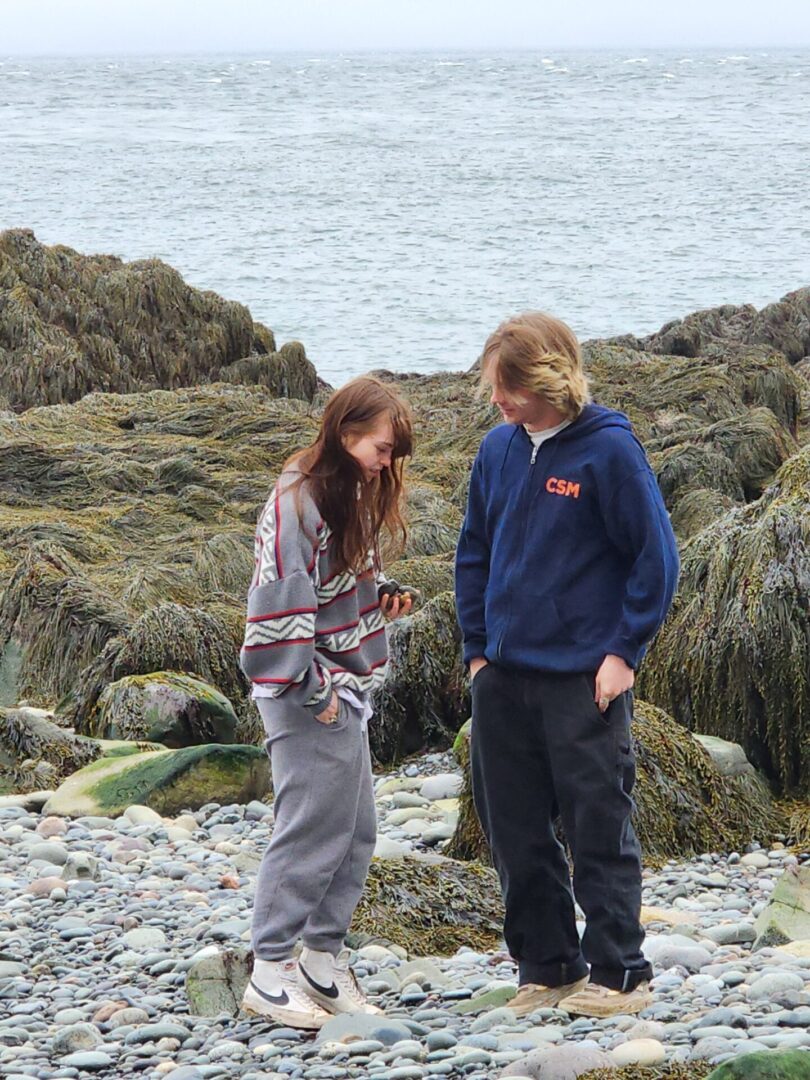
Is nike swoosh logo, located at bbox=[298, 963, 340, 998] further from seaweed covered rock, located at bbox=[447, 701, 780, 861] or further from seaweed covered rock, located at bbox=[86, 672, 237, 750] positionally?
seaweed covered rock, located at bbox=[86, 672, 237, 750]

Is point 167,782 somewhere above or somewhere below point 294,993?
below

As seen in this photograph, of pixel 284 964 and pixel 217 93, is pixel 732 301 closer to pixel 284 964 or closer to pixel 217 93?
pixel 284 964

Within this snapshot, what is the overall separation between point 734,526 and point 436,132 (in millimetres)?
73617

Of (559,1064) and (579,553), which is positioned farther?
(579,553)

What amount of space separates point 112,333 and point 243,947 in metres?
15.2

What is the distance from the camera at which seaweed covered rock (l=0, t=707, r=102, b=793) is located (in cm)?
691

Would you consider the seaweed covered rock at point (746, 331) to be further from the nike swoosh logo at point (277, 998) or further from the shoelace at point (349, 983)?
the nike swoosh logo at point (277, 998)

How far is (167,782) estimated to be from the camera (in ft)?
20.9

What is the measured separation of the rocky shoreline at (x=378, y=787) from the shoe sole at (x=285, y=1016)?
2.3 inches

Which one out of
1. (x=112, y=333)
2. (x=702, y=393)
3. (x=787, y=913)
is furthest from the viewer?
(x=112, y=333)

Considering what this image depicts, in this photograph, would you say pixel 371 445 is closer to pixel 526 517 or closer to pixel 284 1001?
pixel 526 517

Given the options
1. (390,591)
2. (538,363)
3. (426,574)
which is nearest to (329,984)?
(390,591)

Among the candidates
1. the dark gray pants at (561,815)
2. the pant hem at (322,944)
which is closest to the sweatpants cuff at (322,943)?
the pant hem at (322,944)

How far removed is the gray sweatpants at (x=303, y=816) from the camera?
4023mm
